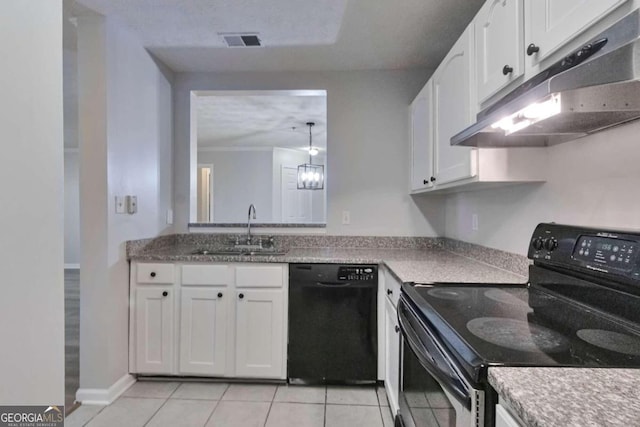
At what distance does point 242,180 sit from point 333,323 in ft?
15.6

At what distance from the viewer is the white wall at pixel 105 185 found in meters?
1.95

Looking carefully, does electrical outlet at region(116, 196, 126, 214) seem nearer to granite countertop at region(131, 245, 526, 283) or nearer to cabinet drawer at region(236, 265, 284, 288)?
granite countertop at region(131, 245, 526, 283)

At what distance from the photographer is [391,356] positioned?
72.9 inches

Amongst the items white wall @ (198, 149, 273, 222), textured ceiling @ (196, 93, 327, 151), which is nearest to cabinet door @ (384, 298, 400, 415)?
textured ceiling @ (196, 93, 327, 151)

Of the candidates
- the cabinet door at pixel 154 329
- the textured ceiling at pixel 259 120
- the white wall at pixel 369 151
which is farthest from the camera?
the textured ceiling at pixel 259 120

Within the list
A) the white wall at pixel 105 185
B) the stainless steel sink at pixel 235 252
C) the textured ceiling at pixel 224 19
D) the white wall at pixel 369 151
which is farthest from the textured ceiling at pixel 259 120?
the stainless steel sink at pixel 235 252

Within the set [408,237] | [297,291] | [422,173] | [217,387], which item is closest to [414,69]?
[422,173]

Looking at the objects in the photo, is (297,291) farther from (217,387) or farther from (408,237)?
(408,237)

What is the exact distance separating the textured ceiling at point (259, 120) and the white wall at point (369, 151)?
0.40 m

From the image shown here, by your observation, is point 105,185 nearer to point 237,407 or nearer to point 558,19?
point 237,407

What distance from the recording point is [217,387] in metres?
2.17

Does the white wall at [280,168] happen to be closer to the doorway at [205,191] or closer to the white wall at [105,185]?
the doorway at [205,191]

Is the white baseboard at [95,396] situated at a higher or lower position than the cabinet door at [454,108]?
lower

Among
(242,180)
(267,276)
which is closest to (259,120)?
(242,180)
